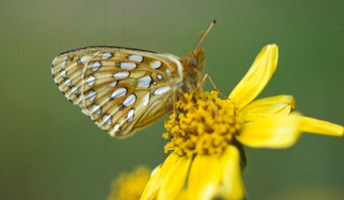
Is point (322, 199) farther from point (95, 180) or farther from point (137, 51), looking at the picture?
point (95, 180)

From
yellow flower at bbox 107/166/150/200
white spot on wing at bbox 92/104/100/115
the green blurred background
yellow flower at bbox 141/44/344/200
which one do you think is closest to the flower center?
yellow flower at bbox 141/44/344/200

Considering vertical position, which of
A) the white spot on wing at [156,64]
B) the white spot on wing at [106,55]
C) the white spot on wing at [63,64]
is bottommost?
the white spot on wing at [156,64]

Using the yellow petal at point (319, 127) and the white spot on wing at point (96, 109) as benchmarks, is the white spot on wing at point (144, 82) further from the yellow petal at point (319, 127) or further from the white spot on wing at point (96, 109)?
the yellow petal at point (319, 127)

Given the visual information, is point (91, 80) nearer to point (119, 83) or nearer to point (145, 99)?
point (119, 83)

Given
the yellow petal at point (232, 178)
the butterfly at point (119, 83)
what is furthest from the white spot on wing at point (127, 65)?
the yellow petal at point (232, 178)

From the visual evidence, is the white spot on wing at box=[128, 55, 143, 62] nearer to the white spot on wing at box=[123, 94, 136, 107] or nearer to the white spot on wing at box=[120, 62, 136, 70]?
the white spot on wing at box=[120, 62, 136, 70]

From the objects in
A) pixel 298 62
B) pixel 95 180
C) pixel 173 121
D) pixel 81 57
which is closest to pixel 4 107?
pixel 95 180
